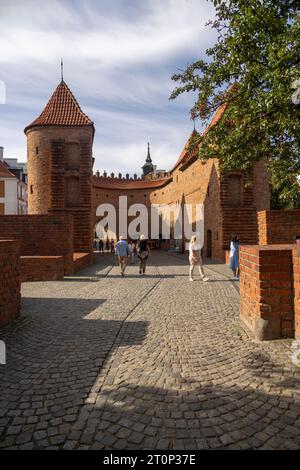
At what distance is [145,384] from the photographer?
9.73 feet

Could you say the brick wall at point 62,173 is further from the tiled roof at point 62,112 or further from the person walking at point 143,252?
the person walking at point 143,252

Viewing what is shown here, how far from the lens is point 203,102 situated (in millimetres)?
10000

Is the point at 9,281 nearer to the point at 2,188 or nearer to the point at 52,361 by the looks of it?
the point at 52,361

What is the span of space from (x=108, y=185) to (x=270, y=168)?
38.1 m

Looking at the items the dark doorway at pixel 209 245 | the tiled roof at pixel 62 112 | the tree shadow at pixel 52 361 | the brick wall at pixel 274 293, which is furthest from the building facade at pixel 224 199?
the tree shadow at pixel 52 361

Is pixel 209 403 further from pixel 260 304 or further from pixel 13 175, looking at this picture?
pixel 13 175

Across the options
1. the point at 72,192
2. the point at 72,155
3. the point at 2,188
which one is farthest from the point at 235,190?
the point at 2,188

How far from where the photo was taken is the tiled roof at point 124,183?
4662 cm

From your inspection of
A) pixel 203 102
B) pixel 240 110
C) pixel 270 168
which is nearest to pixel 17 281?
pixel 240 110

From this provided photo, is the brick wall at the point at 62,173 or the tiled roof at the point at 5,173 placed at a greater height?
the tiled roof at the point at 5,173

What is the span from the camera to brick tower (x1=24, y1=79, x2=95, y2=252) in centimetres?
1906

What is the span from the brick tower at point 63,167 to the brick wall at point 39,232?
20.0 ft

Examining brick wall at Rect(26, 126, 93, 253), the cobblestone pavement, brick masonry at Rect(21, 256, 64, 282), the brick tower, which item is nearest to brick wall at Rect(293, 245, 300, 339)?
the cobblestone pavement

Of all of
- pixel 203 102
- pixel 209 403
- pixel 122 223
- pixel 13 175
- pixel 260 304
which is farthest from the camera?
pixel 122 223
